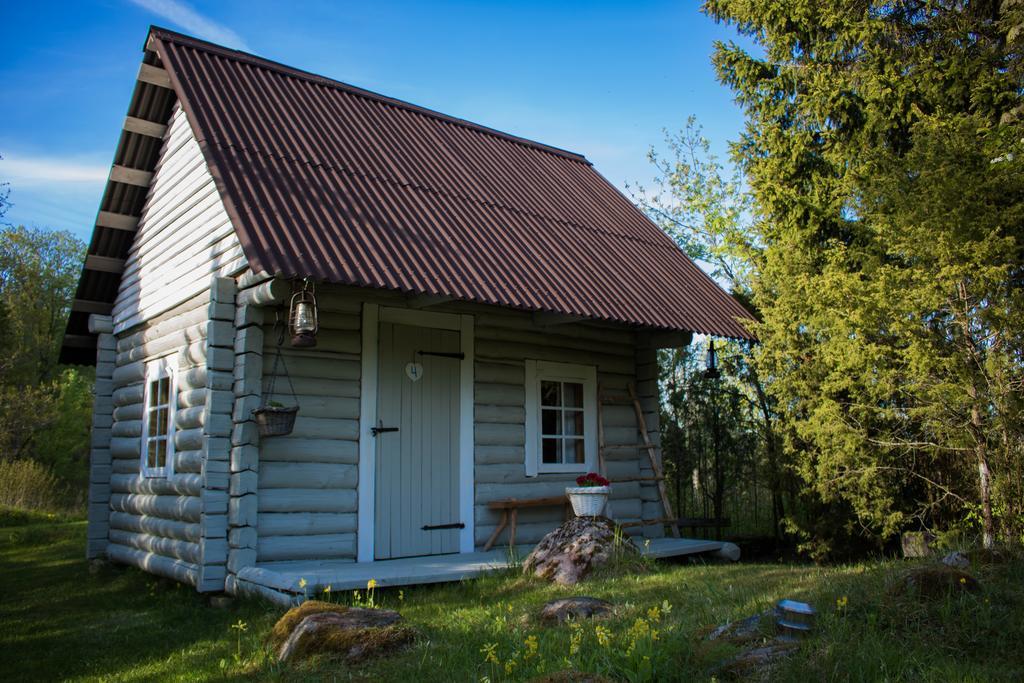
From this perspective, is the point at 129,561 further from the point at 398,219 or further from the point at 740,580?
the point at 740,580

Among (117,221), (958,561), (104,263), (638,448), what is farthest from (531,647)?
(104,263)

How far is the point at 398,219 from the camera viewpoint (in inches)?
339

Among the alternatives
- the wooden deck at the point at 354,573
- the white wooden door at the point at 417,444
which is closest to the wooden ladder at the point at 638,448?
the wooden deck at the point at 354,573

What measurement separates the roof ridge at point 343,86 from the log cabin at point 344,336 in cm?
4

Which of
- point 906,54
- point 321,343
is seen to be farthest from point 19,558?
point 906,54

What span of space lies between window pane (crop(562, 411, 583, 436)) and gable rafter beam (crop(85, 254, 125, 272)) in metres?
6.51

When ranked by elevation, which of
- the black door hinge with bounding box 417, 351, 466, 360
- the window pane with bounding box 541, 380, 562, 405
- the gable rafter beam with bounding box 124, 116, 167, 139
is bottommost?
the window pane with bounding box 541, 380, 562, 405

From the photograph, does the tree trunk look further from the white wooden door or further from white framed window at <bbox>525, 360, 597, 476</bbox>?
the white wooden door

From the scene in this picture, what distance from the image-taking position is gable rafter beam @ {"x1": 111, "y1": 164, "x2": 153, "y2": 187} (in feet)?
34.1

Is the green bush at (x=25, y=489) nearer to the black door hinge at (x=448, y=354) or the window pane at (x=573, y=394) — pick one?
the black door hinge at (x=448, y=354)

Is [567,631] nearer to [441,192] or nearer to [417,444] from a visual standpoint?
[417,444]

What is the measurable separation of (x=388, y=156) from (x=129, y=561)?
5758mm

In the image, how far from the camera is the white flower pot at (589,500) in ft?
28.0

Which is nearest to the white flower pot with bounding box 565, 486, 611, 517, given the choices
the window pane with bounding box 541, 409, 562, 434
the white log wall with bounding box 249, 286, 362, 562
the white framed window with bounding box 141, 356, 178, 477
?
the window pane with bounding box 541, 409, 562, 434
